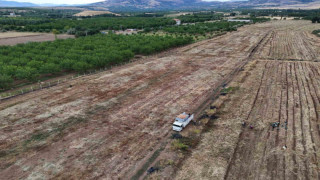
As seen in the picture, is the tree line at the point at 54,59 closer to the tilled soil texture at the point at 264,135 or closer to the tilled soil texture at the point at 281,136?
the tilled soil texture at the point at 264,135

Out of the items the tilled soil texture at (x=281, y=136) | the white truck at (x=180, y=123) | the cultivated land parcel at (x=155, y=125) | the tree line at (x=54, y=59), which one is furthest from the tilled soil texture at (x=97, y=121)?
the tilled soil texture at (x=281, y=136)

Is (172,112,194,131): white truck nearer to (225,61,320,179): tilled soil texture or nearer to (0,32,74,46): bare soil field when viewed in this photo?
Result: (225,61,320,179): tilled soil texture

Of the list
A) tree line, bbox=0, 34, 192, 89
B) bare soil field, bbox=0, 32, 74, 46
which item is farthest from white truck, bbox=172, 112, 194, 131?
bare soil field, bbox=0, 32, 74, 46

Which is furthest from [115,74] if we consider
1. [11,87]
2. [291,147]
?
[291,147]

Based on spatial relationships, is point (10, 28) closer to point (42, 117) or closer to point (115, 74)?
point (115, 74)

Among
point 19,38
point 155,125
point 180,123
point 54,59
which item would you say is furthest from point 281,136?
point 19,38

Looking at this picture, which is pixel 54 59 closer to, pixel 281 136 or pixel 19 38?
pixel 281 136
